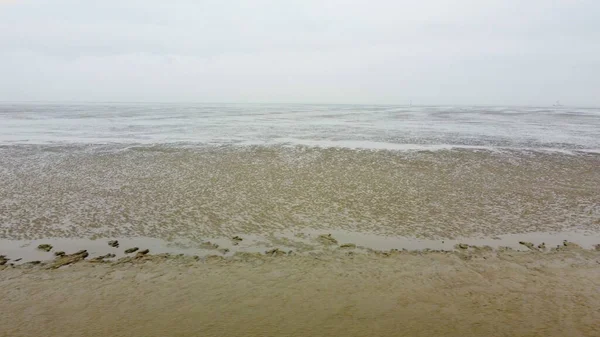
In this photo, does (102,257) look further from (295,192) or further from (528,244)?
(528,244)

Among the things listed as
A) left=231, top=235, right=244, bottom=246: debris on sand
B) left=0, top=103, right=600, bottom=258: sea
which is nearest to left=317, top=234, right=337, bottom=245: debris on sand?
left=0, top=103, right=600, bottom=258: sea

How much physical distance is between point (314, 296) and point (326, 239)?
10.9ft

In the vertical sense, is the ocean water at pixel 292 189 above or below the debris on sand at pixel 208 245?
above

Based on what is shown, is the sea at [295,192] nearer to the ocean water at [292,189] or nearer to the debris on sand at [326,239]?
the ocean water at [292,189]

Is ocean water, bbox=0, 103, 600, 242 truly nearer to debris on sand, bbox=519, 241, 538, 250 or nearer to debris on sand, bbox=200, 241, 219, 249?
debris on sand, bbox=200, 241, 219, 249

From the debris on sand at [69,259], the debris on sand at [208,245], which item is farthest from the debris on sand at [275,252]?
the debris on sand at [69,259]

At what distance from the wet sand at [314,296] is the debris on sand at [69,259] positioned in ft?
0.86

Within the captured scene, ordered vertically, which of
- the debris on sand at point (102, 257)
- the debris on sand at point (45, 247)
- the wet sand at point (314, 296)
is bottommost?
the wet sand at point (314, 296)

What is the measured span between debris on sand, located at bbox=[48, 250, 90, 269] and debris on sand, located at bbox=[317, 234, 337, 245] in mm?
6858

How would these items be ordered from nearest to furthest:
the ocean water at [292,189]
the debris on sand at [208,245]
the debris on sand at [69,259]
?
the debris on sand at [69,259] < the debris on sand at [208,245] < the ocean water at [292,189]

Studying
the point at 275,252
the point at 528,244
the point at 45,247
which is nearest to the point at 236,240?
the point at 275,252

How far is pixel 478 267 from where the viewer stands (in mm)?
8930

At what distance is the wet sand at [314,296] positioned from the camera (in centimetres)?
654

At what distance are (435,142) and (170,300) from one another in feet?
92.9
